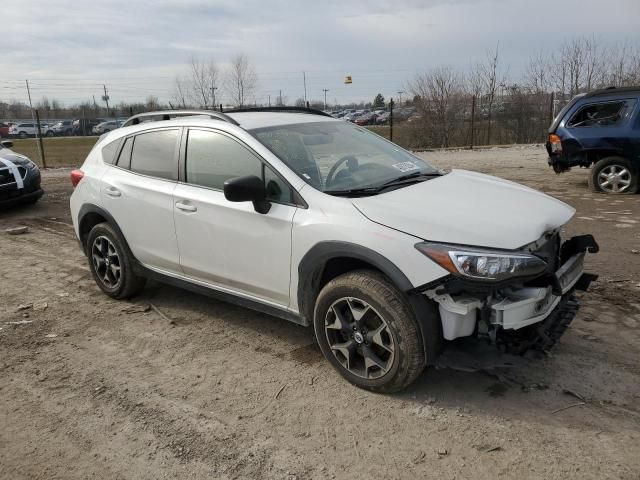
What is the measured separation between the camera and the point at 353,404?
A: 3264 mm

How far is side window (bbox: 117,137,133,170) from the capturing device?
15.9 ft

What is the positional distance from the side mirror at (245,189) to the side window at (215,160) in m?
0.26

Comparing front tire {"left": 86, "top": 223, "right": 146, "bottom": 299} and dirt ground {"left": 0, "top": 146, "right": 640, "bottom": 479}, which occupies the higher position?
front tire {"left": 86, "top": 223, "right": 146, "bottom": 299}

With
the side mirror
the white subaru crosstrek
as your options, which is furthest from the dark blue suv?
the side mirror

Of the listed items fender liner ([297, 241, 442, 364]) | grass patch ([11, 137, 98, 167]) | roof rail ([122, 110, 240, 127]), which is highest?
roof rail ([122, 110, 240, 127])

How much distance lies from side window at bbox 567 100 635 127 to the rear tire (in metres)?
0.67

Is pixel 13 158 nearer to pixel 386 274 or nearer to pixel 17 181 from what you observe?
pixel 17 181

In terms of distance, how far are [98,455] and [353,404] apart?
1449 mm

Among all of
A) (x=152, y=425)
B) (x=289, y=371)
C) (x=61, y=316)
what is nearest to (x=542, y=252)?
(x=289, y=371)

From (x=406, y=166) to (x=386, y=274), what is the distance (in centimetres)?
136

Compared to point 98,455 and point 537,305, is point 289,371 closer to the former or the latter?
point 98,455

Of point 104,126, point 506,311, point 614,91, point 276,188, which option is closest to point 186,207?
point 276,188

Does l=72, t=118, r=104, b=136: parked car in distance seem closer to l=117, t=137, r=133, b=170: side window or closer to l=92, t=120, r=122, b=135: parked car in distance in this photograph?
l=92, t=120, r=122, b=135: parked car in distance

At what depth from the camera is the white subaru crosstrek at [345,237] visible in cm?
299
